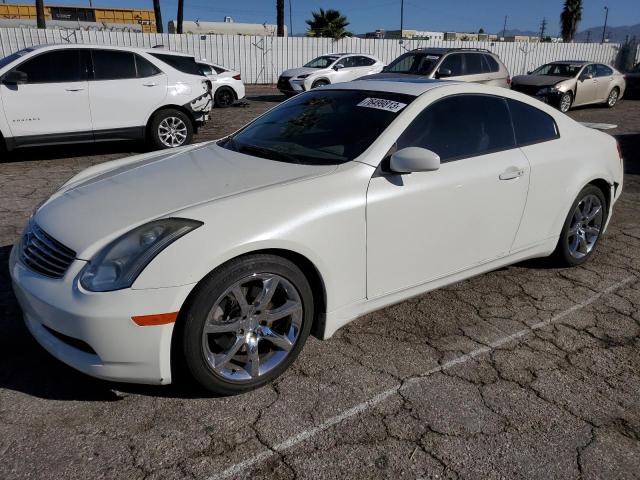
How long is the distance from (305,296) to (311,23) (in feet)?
149

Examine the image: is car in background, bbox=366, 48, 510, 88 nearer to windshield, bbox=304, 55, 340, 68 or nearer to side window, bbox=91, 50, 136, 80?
windshield, bbox=304, 55, 340, 68

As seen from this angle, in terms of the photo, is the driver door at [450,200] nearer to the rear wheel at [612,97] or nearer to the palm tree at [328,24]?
the rear wheel at [612,97]

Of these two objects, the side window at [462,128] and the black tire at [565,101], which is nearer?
the side window at [462,128]

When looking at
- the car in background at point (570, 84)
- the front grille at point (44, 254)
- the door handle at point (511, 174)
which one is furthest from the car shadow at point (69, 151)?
the car in background at point (570, 84)

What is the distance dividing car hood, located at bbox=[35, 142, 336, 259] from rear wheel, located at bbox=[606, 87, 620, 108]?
1730 cm

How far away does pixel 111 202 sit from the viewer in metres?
2.82

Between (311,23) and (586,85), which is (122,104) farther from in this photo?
(311,23)

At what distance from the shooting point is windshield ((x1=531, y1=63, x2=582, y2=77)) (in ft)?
51.4

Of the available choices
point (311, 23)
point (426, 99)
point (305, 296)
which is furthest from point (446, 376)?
point (311, 23)

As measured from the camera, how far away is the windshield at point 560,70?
15672 mm

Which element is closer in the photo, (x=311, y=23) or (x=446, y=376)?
(x=446, y=376)

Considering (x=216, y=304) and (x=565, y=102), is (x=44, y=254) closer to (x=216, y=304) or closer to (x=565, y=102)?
(x=216, y=304)

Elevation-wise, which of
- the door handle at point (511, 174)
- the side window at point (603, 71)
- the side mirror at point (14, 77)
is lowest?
the door handle at point (511, 174)

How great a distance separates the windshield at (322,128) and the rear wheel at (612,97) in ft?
54.1
